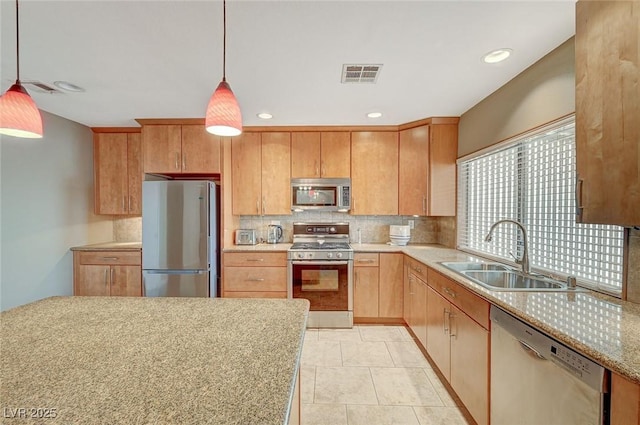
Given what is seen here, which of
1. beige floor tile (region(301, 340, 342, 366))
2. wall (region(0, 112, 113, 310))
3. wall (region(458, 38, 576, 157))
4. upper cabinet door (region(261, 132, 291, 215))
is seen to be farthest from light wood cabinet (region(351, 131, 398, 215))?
wall (region(0, 112, 113, 310))

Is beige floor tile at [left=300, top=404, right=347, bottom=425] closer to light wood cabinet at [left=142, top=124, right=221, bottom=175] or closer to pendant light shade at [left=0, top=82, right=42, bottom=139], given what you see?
pendant light shade at [left=0, top=82, right=42, bottom=139]

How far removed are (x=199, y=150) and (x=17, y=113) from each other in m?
2.17

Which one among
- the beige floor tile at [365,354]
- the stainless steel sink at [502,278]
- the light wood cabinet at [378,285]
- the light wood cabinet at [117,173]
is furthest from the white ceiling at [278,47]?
the beige floor tile at [365,354]

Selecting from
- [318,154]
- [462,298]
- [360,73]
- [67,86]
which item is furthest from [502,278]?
[67,86]

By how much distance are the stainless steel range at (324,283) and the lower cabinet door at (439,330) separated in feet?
3.13

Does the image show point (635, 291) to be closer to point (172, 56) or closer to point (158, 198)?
point (172, 56)

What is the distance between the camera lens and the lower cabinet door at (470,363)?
5.16 ft

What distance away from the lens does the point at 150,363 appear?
832mm

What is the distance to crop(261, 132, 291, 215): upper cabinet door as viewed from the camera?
3.44m

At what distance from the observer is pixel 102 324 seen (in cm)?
113

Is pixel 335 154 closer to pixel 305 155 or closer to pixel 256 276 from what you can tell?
pixel 305 155

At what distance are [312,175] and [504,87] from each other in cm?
206

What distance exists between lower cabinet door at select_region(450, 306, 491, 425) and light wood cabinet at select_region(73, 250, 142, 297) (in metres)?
3.27

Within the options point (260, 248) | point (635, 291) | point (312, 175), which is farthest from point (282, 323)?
point (312, 175)
